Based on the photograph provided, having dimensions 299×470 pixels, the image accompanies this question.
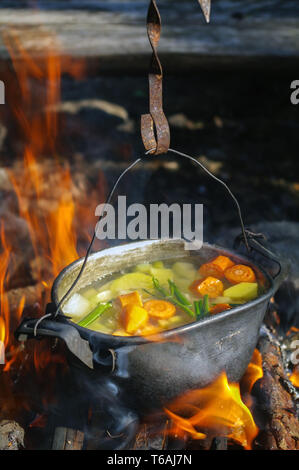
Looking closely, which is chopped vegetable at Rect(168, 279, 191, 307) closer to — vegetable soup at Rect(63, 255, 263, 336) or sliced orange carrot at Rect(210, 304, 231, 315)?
vegetable soup at Rect(63, 255, 263, 336)

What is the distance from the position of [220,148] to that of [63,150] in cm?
230

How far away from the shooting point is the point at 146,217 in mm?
5453

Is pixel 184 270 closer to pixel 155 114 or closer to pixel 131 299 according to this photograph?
pixel 131 299

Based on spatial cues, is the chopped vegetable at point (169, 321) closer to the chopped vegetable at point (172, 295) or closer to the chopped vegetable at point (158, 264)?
Result: the chopped vegetable at point (172, 295)

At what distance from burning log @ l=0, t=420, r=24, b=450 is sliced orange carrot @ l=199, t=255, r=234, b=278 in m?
1.47

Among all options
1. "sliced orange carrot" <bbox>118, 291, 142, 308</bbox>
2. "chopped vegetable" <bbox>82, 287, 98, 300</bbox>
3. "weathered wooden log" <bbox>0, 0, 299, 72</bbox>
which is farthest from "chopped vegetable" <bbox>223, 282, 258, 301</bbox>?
"weathered wooden log" <bbox>0, 0, 299, 72</bbox>

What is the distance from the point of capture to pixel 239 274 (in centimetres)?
271

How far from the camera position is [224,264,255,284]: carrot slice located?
270cm

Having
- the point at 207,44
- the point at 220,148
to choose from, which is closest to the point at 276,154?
the point at 220,148

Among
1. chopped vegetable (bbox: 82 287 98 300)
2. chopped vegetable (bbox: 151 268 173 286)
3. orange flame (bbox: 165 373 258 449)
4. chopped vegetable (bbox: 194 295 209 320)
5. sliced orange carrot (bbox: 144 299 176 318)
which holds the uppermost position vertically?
chopped vegetable (bbox: 194 295 209 320)

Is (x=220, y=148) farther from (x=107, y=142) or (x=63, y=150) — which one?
(x=63, y=150)

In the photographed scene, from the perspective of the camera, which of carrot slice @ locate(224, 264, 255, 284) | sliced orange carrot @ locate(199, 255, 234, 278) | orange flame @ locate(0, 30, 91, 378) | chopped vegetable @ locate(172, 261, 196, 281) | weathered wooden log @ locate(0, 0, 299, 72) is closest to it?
carrot slice @ locate(224, 264, 255, 284)

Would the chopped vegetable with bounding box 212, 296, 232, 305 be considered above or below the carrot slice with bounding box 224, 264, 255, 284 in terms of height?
below

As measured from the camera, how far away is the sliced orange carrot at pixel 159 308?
8.21ft
